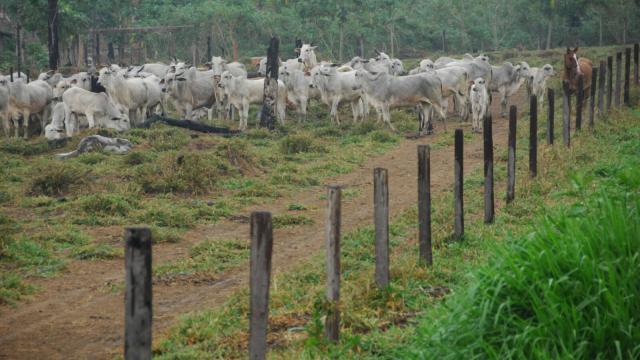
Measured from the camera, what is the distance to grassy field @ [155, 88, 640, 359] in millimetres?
5410

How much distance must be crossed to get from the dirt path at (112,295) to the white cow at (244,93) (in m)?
10.5

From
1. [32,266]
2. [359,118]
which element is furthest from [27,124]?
[32,266]

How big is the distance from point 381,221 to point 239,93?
57.8 feet

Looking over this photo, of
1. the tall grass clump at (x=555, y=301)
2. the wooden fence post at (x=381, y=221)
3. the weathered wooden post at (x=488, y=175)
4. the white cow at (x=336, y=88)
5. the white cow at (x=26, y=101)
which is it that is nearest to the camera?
the tall grass clump at (x=555, y=301)

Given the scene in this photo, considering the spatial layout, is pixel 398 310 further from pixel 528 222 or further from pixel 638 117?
pixel 638 117

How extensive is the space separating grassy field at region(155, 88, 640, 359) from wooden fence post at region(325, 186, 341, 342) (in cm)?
9

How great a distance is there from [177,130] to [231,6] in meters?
29.5

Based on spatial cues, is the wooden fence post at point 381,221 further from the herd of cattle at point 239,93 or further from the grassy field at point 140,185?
the herd of cattle at point 239,93

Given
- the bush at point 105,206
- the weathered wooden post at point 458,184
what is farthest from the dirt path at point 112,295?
the weathered wooden post at point 458,184

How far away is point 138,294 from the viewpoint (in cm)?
489

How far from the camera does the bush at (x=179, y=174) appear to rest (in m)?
14.9

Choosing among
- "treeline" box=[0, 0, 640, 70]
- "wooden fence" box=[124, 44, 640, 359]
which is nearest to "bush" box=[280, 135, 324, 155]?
"wooden fence" box=[124, 44, 640, 359]

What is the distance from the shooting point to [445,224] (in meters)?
10.9

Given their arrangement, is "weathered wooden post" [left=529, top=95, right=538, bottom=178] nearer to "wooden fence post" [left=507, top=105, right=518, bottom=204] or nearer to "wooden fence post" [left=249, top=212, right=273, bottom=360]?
"wooden fence post" [left=507, top=105, right=518, bottom=204]
